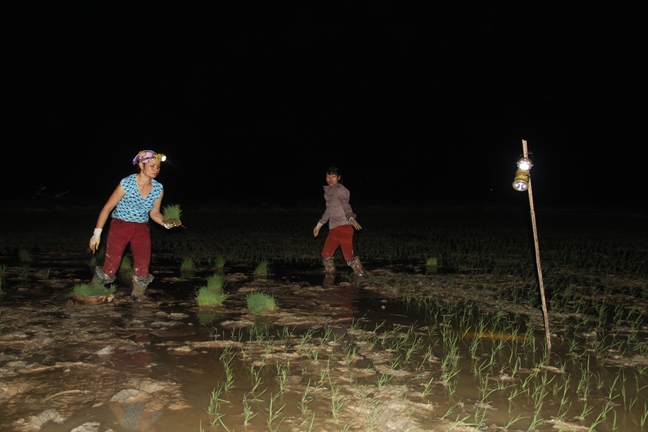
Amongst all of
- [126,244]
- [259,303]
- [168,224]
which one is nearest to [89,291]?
[126,244]

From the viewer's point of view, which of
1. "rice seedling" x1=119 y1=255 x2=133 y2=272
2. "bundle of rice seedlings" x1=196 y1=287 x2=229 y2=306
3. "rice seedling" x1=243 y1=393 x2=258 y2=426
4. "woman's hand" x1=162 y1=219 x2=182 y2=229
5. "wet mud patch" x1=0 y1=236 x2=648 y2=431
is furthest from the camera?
"rice seedling" x1=119 y1=255 x2=133 y2=272

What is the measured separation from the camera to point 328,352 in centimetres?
438

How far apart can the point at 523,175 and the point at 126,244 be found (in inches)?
167

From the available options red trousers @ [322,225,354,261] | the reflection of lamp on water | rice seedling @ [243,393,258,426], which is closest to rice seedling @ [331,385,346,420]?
rice seedling @ [243,393,258,426]

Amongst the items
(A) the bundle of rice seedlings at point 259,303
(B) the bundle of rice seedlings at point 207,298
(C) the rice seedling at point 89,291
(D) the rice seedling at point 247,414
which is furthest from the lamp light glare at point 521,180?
(C) the rice seedling at point 89,291

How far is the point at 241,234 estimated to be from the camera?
570 inches

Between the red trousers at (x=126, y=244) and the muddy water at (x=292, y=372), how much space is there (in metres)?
0.44

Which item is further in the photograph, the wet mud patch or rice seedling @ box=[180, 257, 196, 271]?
rice seedling @ box=[180, 257, 196, 271]

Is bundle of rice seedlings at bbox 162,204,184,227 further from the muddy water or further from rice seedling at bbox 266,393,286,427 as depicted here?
rice seedling at bbox 266,393,286,427

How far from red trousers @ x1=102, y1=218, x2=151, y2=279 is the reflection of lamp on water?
3930 mm

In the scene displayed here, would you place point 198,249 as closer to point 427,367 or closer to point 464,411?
point 427,367

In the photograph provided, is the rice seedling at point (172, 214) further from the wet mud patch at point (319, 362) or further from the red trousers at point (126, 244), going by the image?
the wet mud patch at point (319, 362)

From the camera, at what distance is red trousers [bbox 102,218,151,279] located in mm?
6004

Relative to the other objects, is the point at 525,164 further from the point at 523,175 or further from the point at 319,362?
the point at 319,362
